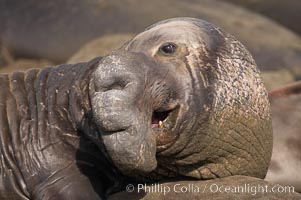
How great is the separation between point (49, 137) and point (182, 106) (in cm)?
79

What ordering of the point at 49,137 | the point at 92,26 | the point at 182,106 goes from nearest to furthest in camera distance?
1. the point at 182,106
2. the point at 49,137
3. the point at 92,26

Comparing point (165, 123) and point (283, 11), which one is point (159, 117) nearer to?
point (165, 123)

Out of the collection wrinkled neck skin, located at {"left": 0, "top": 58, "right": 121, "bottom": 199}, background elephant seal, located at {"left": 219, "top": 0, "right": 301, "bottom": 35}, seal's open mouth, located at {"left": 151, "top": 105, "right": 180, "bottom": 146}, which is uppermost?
seal's open mouth, located at {"left": 151, "top": 105, "right": 180, "bottom": 146}

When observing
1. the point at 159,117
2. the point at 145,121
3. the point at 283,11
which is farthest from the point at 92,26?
the point at 145,121

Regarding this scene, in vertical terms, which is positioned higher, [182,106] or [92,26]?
[182,106]

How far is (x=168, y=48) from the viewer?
5.00 metres

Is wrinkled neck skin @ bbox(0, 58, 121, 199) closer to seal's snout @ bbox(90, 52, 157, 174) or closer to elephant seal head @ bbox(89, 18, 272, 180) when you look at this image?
elephant seal head @ bbox(89, 18, 272, 180)

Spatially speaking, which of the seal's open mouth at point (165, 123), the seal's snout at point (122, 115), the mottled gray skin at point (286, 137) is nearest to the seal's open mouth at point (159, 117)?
the seal's open mouth at point (165, 123)

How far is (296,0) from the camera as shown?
42.4 ft

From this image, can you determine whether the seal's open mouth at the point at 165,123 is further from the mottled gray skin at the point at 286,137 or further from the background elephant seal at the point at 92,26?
the background elephant seal at the point at 92,26

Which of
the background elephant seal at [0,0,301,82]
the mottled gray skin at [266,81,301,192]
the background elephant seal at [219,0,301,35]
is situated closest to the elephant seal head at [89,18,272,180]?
the mottled gray skin at [266,81,301,192]

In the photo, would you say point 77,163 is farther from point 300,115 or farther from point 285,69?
point 285,69

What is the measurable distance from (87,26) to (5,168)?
5443 millimetres

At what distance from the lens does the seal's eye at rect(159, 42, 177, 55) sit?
4.99 metres
